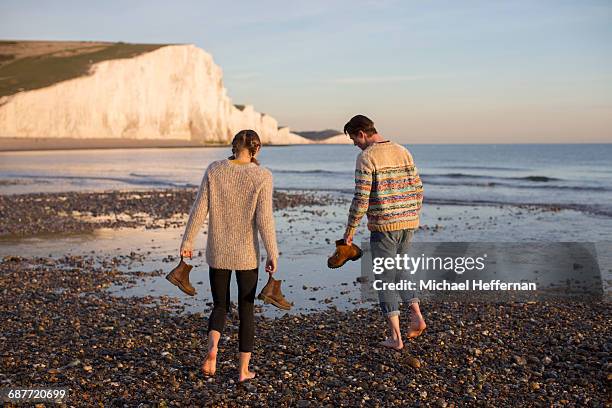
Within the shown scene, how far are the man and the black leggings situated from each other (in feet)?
3.85

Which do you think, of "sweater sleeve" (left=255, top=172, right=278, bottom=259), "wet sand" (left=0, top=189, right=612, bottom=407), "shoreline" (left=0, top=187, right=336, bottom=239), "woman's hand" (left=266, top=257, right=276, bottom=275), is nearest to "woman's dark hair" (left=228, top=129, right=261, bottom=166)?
"sweater sleeve" (left=255, top=172, right=278, bottom=259)

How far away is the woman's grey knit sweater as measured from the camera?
5.25 meters

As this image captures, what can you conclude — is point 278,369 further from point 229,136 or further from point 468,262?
point 229,136

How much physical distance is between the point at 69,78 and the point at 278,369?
96.9 m

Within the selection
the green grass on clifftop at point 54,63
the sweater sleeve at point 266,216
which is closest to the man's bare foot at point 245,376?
the sweater sleeve at point 266,216

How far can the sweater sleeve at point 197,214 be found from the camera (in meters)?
5.31

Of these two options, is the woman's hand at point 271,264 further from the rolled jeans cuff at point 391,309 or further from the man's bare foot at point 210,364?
the rolled jeans cuff at point 391,309

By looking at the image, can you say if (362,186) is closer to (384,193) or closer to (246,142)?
(384,193)

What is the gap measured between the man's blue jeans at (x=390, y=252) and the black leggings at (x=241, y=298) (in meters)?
1.37

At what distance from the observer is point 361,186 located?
19.5 feet

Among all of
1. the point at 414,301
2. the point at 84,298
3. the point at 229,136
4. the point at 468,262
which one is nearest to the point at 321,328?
the point at 414,301

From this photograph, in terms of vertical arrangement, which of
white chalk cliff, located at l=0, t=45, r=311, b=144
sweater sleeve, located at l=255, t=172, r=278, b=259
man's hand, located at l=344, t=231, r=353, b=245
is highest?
white chalk cliff, located at l=0, t=45, r=311, b=144

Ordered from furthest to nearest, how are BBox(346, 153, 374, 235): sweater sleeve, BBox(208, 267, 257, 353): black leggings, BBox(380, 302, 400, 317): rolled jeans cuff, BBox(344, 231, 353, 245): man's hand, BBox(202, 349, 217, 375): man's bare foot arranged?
BBox(380, 302, 400, 317): rolled jeans cuff < BBox(344, 231, 353, 245): man's hand < BBox(346, 153, 374, 235): sweater sleeve < BBox(202, 349, 217, 375): man's bare foot < BBox(208, 267, 257, 353): black leggings

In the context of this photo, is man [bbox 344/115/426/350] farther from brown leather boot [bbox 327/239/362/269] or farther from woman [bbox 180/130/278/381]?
woman [bbox 180/130/278/381]
